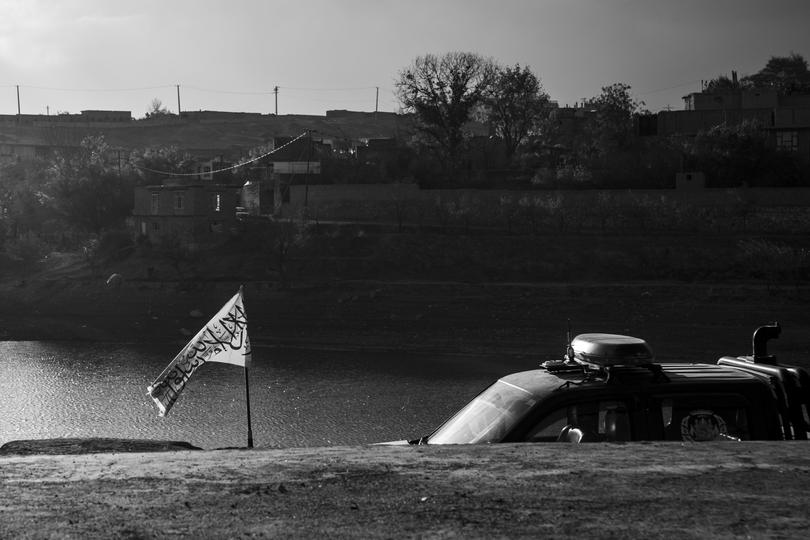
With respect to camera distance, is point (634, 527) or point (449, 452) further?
point (449, 452)

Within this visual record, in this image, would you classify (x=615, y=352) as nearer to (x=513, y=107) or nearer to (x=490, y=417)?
(x=490, y=417)

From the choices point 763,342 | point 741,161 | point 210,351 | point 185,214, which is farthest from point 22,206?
point 763,342

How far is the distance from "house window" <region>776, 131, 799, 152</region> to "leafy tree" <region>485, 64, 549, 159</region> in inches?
776

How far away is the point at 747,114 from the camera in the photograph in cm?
7294

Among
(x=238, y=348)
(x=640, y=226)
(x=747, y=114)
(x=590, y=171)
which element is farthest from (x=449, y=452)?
(x=747, y=114)

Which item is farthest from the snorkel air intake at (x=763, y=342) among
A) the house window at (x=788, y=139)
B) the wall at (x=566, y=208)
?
the house window at (x=788, y=139)

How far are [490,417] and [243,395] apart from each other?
22164 mm

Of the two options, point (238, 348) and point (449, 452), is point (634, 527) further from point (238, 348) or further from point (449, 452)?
point (238, 348)

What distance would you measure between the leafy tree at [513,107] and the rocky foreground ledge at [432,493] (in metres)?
71.5

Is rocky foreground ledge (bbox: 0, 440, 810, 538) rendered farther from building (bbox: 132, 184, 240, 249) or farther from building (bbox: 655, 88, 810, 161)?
building (bbox: 655, 88, 810, 161)

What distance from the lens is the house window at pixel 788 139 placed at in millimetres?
67125

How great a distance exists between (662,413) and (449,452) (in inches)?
65.1

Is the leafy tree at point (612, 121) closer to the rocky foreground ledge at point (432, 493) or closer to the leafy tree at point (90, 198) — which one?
the leafy tree at point (90, 198)

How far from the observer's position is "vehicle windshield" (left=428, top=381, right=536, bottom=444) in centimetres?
759
